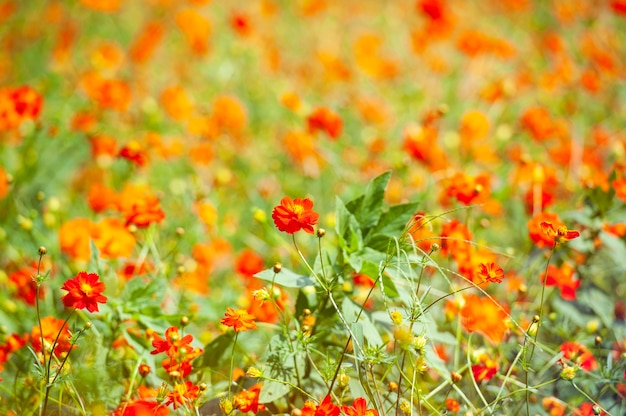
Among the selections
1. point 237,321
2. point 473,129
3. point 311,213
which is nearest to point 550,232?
point 311,213

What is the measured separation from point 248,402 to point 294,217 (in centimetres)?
33

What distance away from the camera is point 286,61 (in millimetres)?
3059

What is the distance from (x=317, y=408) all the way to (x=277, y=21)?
2.81 meters

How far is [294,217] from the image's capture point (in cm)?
103

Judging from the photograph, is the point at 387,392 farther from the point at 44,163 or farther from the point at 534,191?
the point at 44,163

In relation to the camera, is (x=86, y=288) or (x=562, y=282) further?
(x=562, y=282)

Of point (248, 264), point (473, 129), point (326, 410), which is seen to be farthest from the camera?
point (473, 129)

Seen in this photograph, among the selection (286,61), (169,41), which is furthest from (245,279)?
(169,41)

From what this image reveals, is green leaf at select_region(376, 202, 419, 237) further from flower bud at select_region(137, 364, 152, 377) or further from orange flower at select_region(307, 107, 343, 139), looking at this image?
orange flower at select_region(307, 107, 343, 139)

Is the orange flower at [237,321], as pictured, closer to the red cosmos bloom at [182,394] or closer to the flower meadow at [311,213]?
the flower meadow at [311,213]

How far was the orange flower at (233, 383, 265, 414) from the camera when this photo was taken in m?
1.04

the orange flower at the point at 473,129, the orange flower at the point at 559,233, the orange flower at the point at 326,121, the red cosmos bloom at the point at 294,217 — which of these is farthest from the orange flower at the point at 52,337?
the orange flower at the point at 473,129

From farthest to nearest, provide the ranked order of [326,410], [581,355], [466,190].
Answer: [466,190]
[581,355]
[326,410]

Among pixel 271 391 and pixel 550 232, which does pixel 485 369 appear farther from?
pixel 271 391
